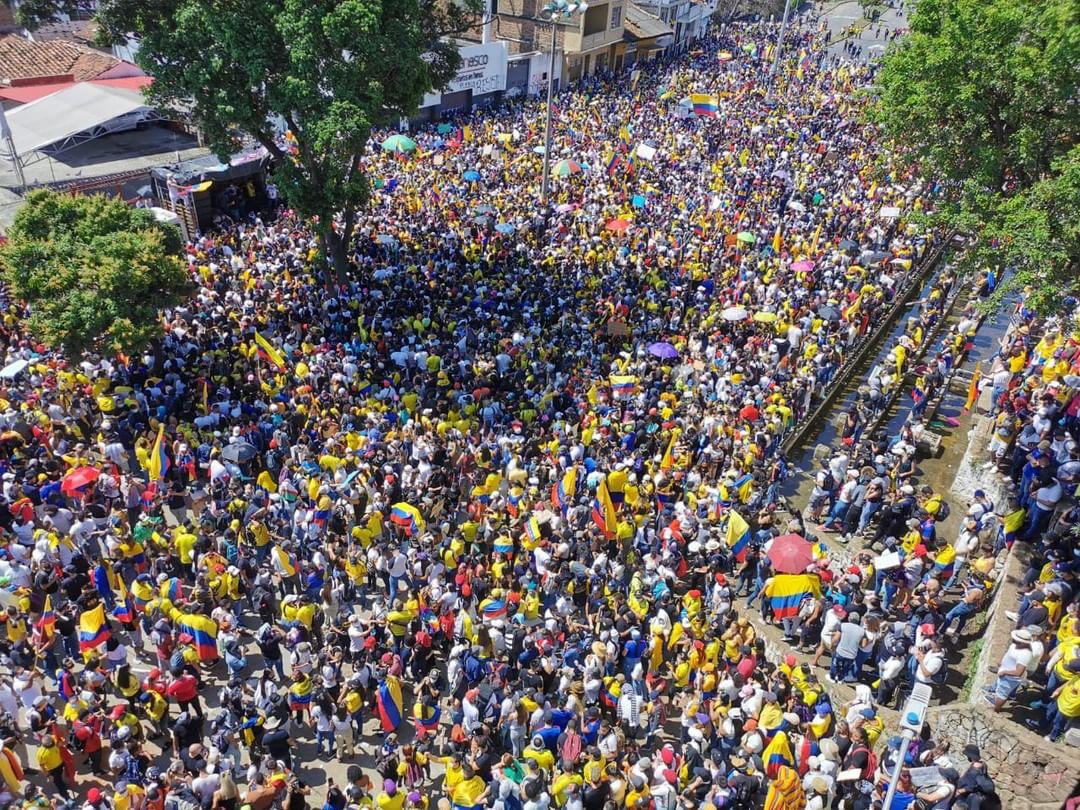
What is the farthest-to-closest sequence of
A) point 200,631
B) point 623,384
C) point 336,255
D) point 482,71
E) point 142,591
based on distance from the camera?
point 482,71 < point 336,255 < point 623,384 < point 142,591 < point 200,631

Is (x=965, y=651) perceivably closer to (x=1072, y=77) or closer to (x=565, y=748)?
(x=565, y=748)

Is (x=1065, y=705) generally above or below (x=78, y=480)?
above

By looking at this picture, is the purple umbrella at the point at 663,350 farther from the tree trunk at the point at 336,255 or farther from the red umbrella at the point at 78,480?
the red umbrella at the point at 78,480

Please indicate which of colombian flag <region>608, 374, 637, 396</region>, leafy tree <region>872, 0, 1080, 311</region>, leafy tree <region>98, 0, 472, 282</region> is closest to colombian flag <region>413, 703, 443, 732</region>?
colombian flag <region>608, 374, 637, 396</region>

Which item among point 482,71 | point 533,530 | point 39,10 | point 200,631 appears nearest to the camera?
point 200,631

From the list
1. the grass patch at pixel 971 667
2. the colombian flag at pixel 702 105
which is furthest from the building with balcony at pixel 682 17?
the grass patch at pixel 971 667

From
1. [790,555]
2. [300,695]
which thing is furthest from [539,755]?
[790,555]

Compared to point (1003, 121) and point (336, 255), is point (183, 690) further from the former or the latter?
point (1003, 121)
